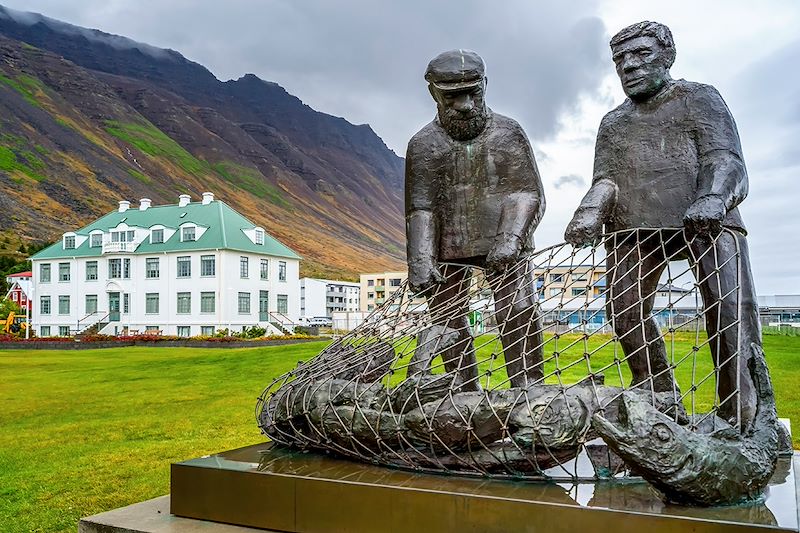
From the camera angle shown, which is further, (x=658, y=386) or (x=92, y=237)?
(x=92, y=237)

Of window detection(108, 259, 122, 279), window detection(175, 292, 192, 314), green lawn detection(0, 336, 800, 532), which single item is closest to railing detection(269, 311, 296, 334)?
window detection(175, 292, 192, 314)

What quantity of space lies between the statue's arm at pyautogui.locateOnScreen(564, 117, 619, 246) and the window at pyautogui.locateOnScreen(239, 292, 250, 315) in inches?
1241

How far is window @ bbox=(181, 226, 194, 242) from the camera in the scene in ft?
113

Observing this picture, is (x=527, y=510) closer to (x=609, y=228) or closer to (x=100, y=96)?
(x=609, y=228)

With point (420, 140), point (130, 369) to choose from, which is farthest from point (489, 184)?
point (130, 369)

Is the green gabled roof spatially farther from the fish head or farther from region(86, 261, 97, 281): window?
the fish head

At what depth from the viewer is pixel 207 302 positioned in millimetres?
34094

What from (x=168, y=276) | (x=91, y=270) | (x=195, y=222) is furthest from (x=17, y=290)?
(x=195, y=222)

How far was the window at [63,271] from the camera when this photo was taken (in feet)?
123

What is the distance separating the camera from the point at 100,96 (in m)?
117

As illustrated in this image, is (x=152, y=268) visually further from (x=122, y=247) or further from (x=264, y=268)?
(x=264, y=268)

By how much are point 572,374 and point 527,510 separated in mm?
8745

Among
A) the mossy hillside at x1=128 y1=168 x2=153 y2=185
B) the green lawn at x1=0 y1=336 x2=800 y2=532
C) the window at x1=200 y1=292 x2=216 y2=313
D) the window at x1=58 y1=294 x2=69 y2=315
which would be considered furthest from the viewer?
the mossy hillside at x1=128 y1=168 x2=153 y2=185

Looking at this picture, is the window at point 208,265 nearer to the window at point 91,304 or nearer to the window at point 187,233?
the window at point 187,233
